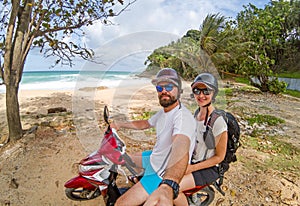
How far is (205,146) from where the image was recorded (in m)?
1.99

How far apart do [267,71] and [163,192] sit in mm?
13639

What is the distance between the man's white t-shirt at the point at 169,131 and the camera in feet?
5.51

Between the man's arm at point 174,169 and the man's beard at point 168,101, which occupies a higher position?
the man's beard at point 168,101

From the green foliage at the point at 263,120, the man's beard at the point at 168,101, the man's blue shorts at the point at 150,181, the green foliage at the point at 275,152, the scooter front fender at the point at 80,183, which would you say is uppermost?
the man's beard at the point at 168,101

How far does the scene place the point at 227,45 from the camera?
17891 millimetres

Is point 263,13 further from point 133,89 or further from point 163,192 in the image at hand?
point 163,192

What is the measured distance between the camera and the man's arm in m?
1.40

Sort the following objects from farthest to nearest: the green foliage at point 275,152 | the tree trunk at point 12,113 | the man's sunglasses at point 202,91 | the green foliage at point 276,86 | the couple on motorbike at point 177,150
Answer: the green foliage at point 276,86 < the tree trunk at point 12,113 < the green foliage at point 275,152 < the man's sunglasses at point 202,91 < the couple on motorbike at point 177,150

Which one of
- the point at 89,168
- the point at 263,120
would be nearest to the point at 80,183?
the point at 89,168

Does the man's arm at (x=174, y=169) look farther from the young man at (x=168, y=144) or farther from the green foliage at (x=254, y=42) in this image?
the green foliage at (x=254, y=42)

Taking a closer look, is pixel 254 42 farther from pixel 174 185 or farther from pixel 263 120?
pixel 174 185

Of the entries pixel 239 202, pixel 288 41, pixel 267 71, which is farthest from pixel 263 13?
pixel 239 202

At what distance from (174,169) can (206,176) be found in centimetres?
56

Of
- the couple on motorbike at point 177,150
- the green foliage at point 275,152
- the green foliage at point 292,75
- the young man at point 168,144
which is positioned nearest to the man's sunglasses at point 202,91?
the couple on motorbike at point 177,150
